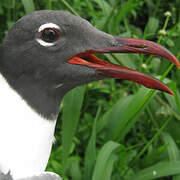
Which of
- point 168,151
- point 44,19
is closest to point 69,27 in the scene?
point 44,19

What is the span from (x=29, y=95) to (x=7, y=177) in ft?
0.81

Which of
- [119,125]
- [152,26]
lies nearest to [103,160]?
[119,125]

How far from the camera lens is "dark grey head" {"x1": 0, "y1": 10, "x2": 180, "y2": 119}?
106cm

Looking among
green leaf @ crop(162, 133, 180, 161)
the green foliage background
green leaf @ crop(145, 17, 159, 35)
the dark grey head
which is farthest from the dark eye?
green leaf @ crop(145, 17, 159, 35)

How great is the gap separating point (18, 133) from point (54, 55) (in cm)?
26

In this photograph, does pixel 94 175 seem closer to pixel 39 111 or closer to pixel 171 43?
pixel 39 111

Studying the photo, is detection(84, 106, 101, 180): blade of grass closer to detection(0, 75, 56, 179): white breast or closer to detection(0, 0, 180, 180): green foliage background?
detection(0, 0, 180, 180): green foliage background

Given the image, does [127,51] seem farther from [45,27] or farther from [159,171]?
[159,171]

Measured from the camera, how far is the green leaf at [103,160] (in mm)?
1646

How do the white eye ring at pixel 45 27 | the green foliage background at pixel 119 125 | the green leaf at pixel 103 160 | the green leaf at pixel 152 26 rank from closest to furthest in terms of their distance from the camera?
the white eye ring at pixel 45 27, the green leaf at pixel 103 160, the green foliage background at pixel 119 125, the green leaf at pixel 152 26

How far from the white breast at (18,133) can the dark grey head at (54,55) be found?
3 cm

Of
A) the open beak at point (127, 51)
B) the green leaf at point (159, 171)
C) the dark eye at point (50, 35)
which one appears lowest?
the green leaf at point (159, 171)

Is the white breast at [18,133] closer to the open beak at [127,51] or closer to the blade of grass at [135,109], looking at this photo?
the open beak at [127,51]

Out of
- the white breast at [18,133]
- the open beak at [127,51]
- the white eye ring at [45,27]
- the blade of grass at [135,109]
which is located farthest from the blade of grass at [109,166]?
the white eye ring at [45,27]
